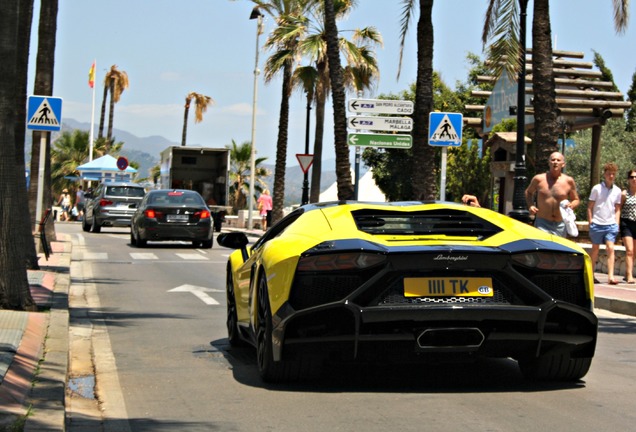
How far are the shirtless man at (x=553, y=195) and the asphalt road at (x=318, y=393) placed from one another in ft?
12.7

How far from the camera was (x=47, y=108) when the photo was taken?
763 inches

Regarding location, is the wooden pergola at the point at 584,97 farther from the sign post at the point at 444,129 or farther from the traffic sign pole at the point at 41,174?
the traffic sign pole at the point at 41,174

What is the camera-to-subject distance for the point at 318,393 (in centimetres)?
718

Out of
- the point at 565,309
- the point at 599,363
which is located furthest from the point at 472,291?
the point at 599,363

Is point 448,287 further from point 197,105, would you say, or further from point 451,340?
point 197,105

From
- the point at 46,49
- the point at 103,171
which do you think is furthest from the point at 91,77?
the point at 46,49

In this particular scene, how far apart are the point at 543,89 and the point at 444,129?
2.25 m

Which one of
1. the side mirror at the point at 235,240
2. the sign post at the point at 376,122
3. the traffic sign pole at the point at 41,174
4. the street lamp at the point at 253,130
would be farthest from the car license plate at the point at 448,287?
the street lamp at the point at 253,130

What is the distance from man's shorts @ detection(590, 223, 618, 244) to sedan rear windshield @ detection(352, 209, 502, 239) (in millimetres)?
9472

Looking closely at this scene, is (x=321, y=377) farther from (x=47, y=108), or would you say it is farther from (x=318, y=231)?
(x=47, y=108)

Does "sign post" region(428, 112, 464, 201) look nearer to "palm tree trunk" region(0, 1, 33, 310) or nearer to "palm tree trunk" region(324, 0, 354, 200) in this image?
"palm tree trunk" region(0, 1, 33, 310)

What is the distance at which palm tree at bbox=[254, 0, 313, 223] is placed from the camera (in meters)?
42.6

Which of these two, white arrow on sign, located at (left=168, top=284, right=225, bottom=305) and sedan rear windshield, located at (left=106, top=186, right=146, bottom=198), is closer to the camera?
white arrow on sign, located at (left=168, top=284, right=225, bottom=305)

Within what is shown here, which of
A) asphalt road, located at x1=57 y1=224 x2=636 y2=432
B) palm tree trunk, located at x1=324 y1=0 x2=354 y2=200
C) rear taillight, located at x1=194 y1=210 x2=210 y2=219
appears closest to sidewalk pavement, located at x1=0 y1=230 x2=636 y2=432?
asphalt road, located at x1=57 y1=224 x2=636 y2=432
